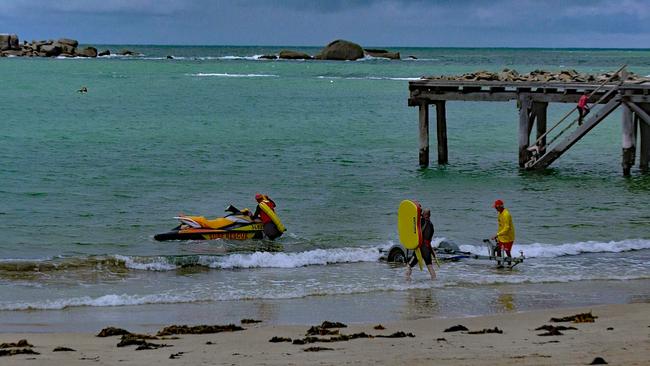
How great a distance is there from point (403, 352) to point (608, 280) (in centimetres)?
829

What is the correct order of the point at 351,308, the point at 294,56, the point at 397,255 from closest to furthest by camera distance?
the point at 351,308
the point at 397,255
the point at 294,56

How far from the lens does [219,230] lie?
24.1m

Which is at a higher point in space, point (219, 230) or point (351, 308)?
point (219, 230)

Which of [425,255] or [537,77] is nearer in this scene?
[425,255]

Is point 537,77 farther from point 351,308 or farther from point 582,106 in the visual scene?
point 351,308

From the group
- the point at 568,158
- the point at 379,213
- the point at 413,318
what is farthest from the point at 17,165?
the point at 413,318

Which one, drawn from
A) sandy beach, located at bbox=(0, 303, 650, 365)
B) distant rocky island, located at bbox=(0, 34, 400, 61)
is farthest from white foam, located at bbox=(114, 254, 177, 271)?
distant rocky island, located at bbox=(0, 34, 400, 61)

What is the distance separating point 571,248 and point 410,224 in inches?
223

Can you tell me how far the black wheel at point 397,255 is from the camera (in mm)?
22141

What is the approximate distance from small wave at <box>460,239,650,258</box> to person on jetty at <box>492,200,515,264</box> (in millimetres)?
1924

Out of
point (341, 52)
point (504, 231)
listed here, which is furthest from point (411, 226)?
point (341, 52)

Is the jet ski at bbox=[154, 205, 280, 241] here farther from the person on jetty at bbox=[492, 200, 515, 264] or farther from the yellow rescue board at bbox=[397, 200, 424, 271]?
the person on jetty at bbox=[492, 200, 515, 264]

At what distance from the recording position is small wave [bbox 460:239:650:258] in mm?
23516

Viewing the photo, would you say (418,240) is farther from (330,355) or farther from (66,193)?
(66,193)
